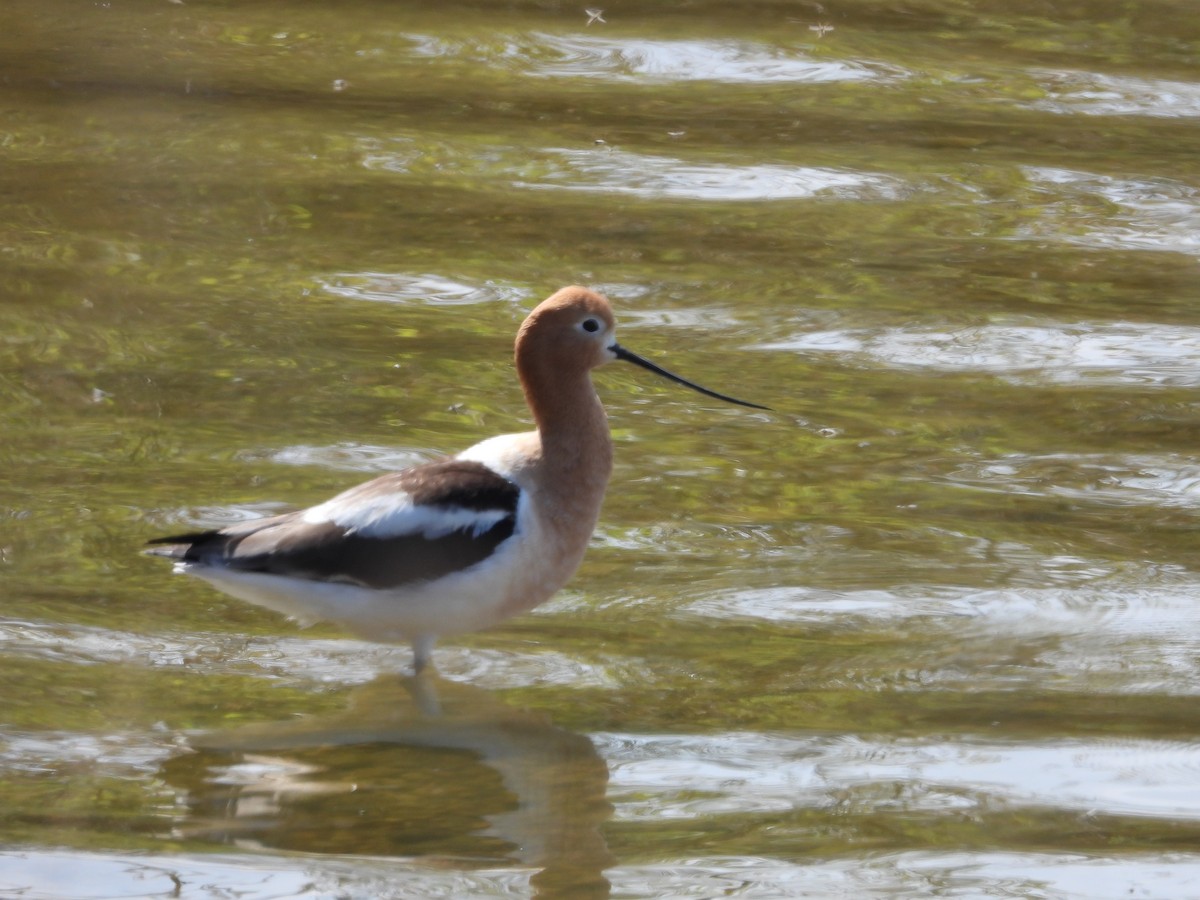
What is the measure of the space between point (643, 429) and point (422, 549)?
213 cm

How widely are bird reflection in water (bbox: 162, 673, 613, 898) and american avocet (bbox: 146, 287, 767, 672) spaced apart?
1.02ft

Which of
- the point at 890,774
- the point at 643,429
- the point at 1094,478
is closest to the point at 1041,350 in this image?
the point at 1094,478

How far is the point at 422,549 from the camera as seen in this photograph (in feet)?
18.5

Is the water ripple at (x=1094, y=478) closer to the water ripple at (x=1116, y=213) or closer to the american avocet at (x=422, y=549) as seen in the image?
the american avocet at (x=422, y=549)

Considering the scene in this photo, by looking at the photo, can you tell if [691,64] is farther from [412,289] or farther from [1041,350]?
[1041,350]

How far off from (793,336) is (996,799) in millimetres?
3508

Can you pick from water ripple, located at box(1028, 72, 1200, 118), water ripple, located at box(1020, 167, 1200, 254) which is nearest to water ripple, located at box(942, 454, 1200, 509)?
water ripple, located at box(1020, 167, 1200, 254)

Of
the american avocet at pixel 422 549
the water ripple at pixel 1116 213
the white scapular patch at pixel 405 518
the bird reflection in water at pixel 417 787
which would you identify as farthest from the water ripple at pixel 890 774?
the water ripple at pixel 1116 213

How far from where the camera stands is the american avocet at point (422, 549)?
565 centimetres

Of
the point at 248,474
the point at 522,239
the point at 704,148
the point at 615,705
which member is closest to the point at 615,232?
the point at 522,239

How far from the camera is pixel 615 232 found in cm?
918

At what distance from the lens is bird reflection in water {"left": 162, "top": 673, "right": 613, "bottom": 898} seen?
16.0 feet

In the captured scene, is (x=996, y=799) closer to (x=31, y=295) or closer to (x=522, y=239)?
(x=522, y=239)

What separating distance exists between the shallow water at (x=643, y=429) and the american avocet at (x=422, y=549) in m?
0.29
